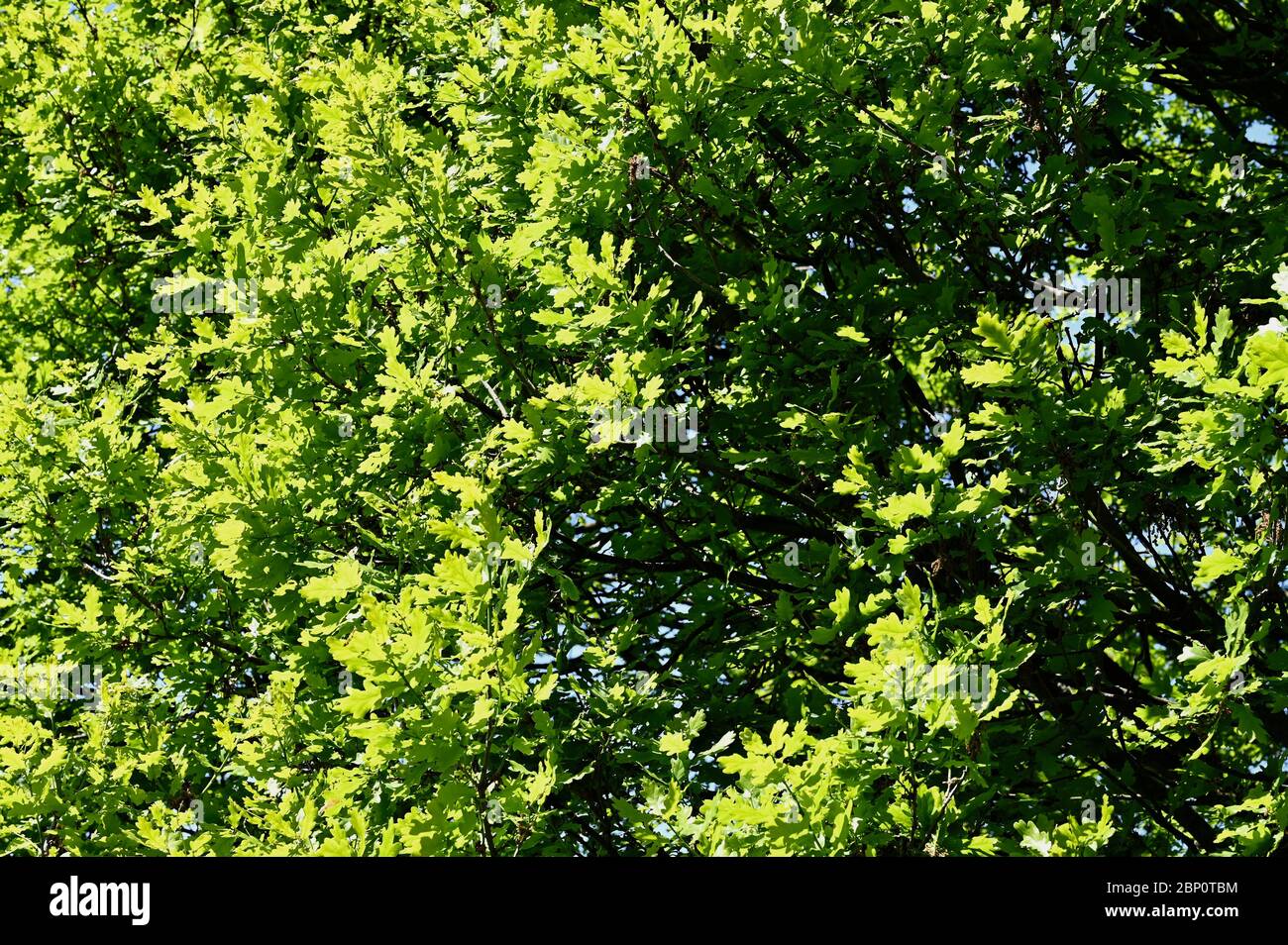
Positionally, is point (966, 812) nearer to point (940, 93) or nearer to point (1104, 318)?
point (1104, 318)

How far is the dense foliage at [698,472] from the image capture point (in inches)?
189

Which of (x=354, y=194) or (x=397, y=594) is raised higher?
(x=354, y=194)

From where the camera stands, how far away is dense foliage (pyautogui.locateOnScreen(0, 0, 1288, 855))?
4.79 meters

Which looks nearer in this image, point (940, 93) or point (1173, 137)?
point (940, 93)

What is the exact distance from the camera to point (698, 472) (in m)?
6.61

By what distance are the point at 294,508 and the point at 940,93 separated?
356cm

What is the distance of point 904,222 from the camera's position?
6.91 metres
